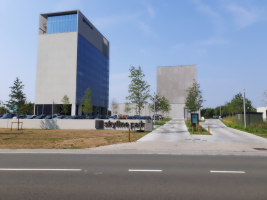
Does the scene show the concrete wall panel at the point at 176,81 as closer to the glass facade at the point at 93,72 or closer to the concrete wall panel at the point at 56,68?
the glass facade at the point at 93,72

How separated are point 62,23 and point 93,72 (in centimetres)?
2046

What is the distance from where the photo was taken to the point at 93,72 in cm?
8181

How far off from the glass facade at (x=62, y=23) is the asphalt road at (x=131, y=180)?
6735 centimetres

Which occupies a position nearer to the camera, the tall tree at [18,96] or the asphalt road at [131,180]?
the asphalt road at [131,180]

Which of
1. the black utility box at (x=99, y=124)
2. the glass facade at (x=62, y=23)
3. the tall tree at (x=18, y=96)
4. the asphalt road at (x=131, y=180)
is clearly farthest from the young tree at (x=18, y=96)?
the glass facade at (x=62, y=23)

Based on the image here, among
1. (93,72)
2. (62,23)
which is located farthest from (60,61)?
(93,72)

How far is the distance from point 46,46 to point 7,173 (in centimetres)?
7002

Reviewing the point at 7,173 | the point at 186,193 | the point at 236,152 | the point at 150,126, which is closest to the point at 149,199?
the point at 186,193

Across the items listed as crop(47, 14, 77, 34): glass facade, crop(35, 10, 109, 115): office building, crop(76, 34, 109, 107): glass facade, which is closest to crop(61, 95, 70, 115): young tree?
crop(35, 10, 109, 115): office building

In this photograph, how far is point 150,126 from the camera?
26859mm

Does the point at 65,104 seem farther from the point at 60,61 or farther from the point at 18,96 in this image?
the point at 18,96

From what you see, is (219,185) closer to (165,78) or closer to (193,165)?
(193,165)

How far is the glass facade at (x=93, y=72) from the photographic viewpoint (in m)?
70.7

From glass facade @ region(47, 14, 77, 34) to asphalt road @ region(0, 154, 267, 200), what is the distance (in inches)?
2652
